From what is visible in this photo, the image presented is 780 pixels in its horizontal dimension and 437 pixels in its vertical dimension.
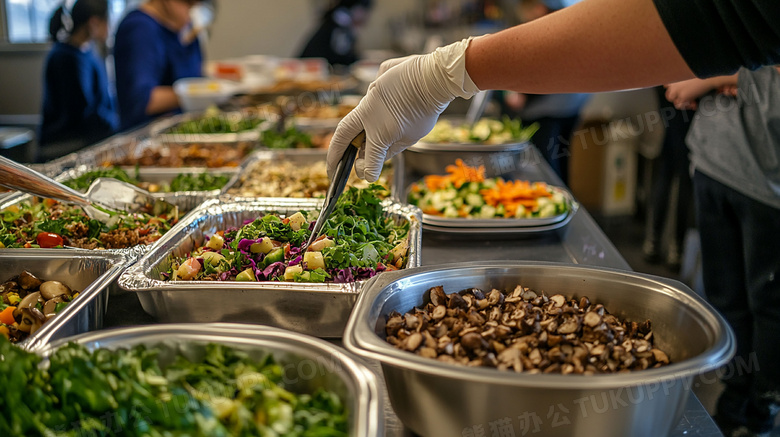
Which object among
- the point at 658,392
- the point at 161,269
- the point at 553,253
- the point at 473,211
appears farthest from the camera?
the point at 473,211

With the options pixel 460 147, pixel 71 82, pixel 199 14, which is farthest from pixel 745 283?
pixel 71 82

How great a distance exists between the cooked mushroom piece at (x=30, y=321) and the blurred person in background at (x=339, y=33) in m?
5.58

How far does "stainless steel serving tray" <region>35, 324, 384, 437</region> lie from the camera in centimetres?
88

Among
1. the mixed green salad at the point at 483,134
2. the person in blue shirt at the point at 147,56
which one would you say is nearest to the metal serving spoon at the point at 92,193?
the mixed green salad at the point at 483,134

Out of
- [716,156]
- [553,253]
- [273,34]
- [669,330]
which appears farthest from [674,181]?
[273,34]

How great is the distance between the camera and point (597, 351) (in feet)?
3.21

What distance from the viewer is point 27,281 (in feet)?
4.50

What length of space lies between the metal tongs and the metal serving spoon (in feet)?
2.25

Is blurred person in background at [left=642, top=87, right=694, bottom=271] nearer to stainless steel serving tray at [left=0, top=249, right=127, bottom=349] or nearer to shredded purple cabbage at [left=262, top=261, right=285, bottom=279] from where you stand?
shredded purple cabbage at [left=262, top=261, right=285, bottom=279]

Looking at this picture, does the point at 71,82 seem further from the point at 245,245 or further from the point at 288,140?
the point at 245,245

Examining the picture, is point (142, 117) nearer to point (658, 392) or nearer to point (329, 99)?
point (329, 99)

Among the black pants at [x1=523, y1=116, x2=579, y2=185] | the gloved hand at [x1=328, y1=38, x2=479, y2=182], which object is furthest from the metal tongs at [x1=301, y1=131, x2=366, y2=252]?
the black pants at [x1=523, y1=116, x2=579, y2=185]

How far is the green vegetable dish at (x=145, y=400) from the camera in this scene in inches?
31.5

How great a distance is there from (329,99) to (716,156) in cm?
279
